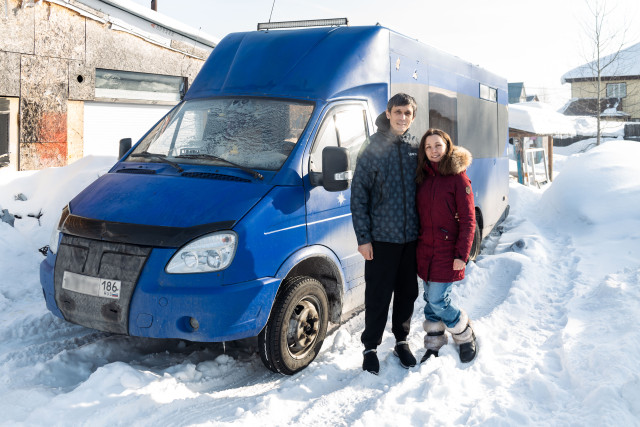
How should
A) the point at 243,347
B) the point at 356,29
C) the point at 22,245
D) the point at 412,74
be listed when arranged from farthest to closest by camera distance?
the point at 22,245, the point at 412,74, the point at 356,29, the point at 243,347

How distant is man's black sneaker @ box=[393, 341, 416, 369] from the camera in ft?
14.6

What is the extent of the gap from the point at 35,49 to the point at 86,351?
828 cm

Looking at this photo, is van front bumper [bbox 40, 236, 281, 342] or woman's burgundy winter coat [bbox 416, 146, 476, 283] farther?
woman's burgundy winter coat [bbox 416, 146, 476, 283]

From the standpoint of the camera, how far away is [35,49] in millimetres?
10969

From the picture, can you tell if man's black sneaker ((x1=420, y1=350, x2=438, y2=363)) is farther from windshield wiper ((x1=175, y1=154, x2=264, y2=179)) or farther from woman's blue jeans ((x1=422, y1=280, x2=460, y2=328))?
windshield wiper ((x1=175, y1=154, x2=264, y2=179))

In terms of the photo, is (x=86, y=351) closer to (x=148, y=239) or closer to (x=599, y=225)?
(x=148, y=239)

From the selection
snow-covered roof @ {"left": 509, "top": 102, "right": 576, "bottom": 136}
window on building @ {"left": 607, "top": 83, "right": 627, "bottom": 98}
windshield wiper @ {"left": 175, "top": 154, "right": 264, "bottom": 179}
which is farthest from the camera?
window on building @ {"left": 607, "top": 83, "right": 627, "bottom": 98}

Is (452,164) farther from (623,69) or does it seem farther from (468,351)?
(623,69)

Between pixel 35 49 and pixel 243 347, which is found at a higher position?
pixel 35 49

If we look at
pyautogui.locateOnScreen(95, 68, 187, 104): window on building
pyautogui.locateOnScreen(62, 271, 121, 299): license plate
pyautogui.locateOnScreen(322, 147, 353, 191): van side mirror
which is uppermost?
pyautogui.locateOnScreen(95, 68, 187, 104): window on building

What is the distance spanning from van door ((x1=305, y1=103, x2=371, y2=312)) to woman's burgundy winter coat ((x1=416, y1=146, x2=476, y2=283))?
2.30ft

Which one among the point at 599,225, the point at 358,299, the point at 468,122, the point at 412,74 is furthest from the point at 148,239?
the point at 599,225

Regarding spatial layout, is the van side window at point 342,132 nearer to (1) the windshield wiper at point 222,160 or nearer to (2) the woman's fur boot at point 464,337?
(1) the windshield wiper at point 222,160

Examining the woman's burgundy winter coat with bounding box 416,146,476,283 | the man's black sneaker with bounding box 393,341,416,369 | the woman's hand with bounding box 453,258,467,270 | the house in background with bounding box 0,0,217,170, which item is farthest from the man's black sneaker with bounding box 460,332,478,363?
the house in background with bounding box 0,0,217,170
